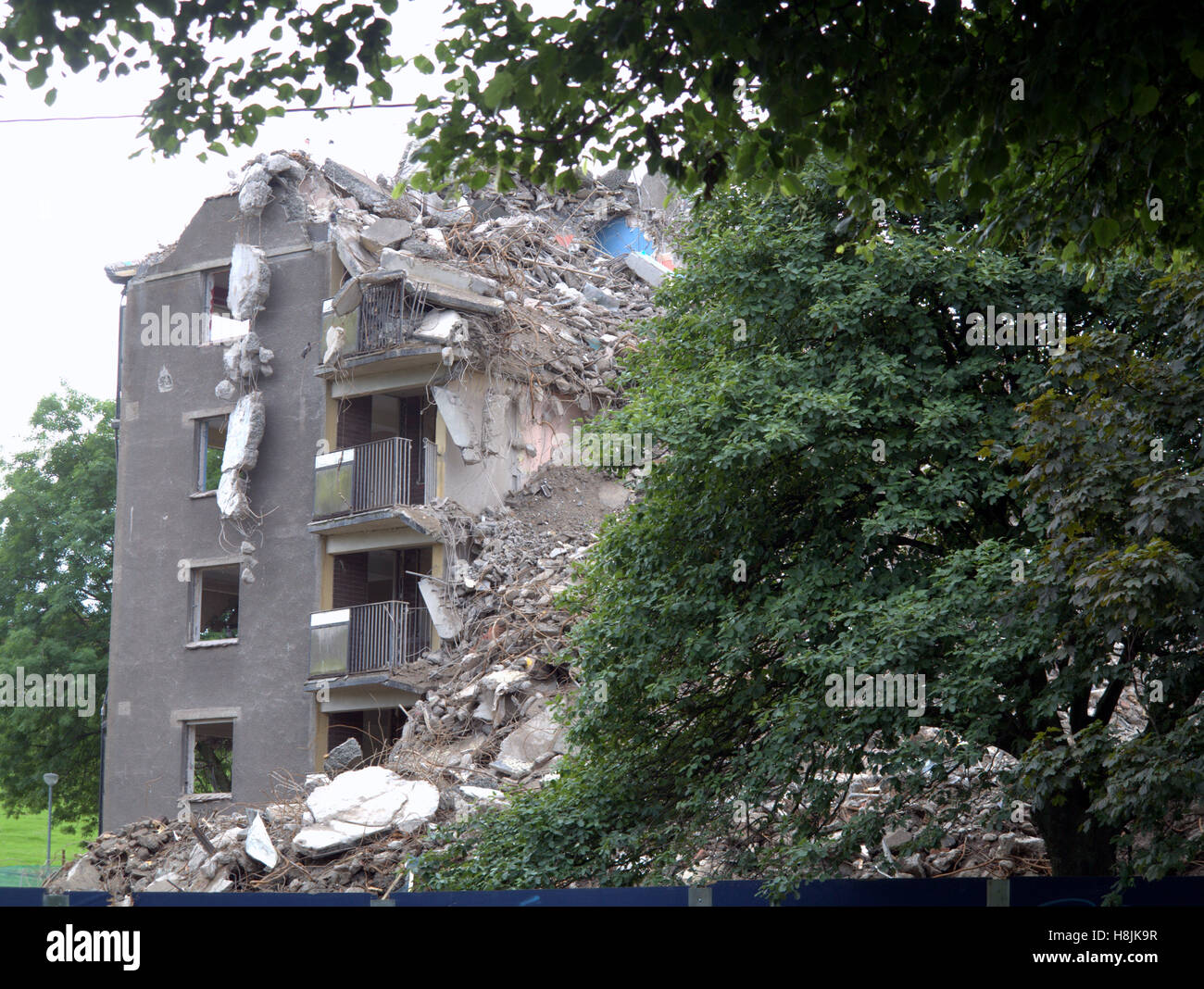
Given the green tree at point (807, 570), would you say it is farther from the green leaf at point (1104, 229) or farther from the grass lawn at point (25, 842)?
the grass lawn at point (25, 842)

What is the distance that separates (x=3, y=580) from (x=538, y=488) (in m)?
20.5

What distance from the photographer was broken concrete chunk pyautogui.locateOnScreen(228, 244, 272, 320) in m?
26.9

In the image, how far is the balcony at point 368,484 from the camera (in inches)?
984

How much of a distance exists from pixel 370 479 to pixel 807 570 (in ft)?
47.4

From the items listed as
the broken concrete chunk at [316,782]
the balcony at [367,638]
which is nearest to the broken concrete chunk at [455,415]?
the balcony at [367,638]

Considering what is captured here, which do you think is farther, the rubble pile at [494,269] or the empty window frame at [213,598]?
the empty window frame at [213,598]

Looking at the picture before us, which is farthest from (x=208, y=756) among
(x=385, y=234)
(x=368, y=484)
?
(x=385, y=234)

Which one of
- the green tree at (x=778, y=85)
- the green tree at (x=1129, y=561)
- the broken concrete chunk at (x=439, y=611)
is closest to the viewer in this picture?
the green tree at (x=778, y=85)

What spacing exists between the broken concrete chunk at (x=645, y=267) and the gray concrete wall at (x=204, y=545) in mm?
7826

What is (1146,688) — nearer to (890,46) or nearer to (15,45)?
(890,46)

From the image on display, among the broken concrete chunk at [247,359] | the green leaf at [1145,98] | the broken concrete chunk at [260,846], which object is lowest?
the broken concrete chunk at [260,846]

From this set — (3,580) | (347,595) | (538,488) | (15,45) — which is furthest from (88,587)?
(15,45)

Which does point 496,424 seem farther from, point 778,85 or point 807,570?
point 778,85

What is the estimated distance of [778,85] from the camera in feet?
22.0
